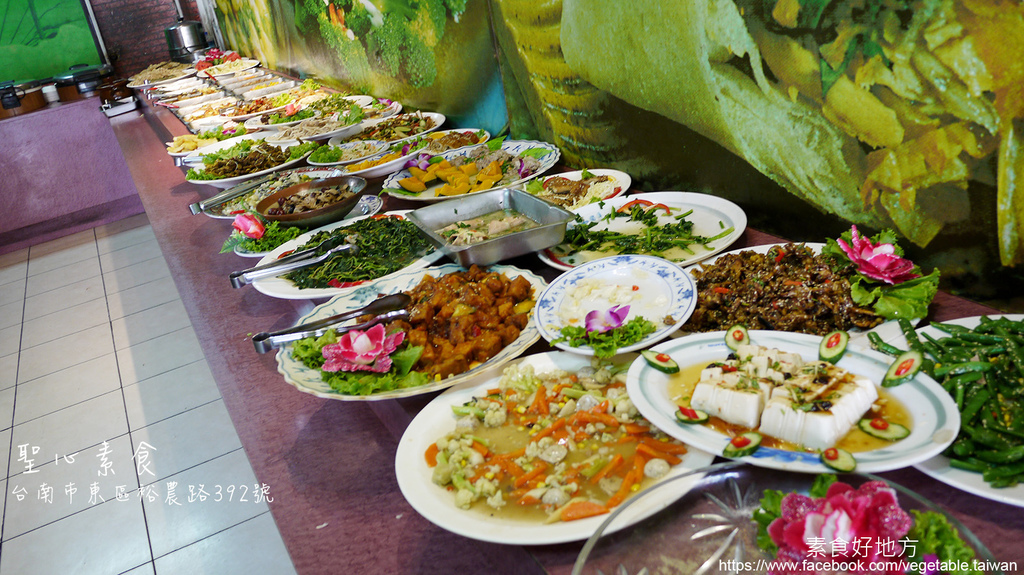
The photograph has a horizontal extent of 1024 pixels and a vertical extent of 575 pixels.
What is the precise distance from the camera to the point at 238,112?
5.43m

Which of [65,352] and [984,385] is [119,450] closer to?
[65,352]

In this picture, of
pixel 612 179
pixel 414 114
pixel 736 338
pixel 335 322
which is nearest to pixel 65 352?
pixel 414 114

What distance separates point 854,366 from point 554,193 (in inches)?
59.5

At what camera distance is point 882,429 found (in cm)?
103

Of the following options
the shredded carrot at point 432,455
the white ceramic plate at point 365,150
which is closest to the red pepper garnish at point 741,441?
the shredded carrot at point 432,455

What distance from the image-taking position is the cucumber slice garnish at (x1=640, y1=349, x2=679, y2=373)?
1280mm

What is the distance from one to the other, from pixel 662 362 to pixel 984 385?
54 centimetres

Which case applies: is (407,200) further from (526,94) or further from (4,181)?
(4,181)

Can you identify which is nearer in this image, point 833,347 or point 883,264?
point 833,347

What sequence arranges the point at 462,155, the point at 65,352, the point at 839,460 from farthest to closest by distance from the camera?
the point at 65,352
the point at 462,155
the point at 839,460

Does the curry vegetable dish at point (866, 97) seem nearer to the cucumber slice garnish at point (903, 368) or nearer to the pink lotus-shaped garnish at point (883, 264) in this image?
the pink lotus-shaped garnish at point (883, 264)

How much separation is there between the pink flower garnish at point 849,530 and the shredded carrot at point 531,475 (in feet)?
1.53

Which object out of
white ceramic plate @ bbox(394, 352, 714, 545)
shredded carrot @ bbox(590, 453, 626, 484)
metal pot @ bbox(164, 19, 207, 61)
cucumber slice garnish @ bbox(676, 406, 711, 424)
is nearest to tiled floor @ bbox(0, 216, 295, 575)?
white ceramic plate @ bbox(394, 352, 714, 545)

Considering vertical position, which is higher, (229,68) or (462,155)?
(229,68)
